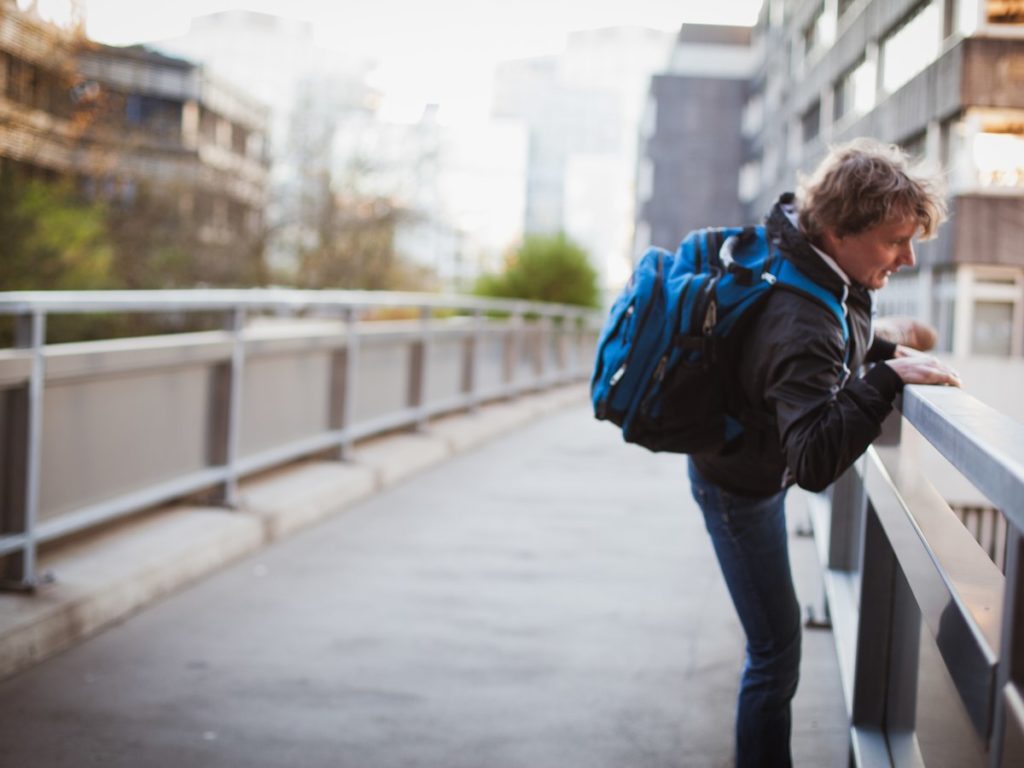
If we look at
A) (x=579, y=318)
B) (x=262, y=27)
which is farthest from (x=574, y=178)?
(x=579, y=318)

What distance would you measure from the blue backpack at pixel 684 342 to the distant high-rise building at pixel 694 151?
2335 inches

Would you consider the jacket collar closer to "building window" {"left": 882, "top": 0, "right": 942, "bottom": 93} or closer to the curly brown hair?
the curly brown hair

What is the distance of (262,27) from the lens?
4988 inches

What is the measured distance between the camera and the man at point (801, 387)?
2.54 metres

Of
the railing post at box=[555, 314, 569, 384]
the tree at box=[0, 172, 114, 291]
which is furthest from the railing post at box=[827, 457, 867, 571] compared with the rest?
the tree at box=[0, 172, 114, 291]

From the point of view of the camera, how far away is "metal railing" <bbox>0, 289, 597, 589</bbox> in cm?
493

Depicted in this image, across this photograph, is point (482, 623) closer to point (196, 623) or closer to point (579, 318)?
point (196, 623)

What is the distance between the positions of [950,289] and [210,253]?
18208 mm

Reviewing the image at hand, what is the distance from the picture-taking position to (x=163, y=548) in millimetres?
5906

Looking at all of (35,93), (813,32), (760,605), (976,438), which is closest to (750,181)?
(813,32)

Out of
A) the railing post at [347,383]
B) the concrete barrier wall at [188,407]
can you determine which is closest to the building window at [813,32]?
the concrete barrier wall at [188,407]

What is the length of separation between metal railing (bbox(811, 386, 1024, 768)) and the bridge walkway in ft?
1.50

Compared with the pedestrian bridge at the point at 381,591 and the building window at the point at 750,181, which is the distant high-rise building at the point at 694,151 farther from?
the pedestrian bridge at the point at 381,591

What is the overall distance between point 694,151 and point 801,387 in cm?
6258
